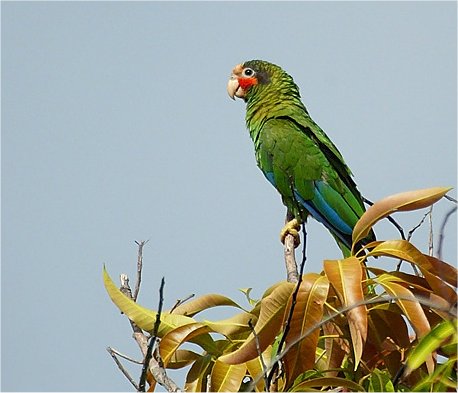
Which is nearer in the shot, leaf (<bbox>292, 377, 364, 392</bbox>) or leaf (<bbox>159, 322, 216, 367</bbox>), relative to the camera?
leaf (<bbox>292, 377, 364, 392</bbox>)

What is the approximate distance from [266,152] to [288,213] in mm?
343

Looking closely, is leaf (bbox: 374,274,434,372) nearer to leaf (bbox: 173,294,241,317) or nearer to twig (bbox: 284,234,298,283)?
leaf (bbox: 173,294,241,317)

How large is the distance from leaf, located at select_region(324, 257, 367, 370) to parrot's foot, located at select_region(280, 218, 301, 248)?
1.84m

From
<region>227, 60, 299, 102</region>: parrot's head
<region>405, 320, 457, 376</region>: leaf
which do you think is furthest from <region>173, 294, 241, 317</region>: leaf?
<region>227, 60, 299, 102</region>: parrot's head

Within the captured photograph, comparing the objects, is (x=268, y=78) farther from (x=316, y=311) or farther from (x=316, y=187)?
(x=316, y=311)

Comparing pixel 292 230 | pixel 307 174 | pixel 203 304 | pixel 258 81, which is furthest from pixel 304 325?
pixel 258 81

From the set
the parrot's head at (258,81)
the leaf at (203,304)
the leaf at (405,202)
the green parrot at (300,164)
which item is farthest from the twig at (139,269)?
the parrot's head at (258,81)

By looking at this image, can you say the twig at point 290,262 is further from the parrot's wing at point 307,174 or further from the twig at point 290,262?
the parrot's wing at point 307,174

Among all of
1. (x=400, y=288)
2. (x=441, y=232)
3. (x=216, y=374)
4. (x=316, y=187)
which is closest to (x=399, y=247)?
(x=400, y=288)

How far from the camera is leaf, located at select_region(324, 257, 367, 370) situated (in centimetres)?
171

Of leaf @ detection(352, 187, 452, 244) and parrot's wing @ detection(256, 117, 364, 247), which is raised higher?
parrot's wing @ detection(256, 117, 364, 247)

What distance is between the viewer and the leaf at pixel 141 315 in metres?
1.93

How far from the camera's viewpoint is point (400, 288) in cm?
180

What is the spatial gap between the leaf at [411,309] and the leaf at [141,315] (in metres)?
0.49
